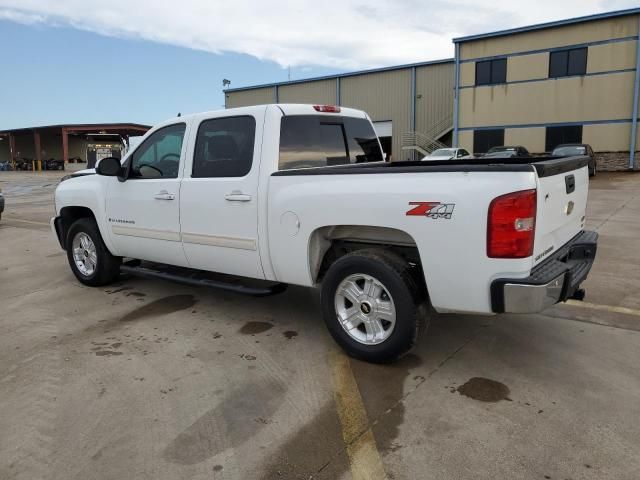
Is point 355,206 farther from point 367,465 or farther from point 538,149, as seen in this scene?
point 538,149

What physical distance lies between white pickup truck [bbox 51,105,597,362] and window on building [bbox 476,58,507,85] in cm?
2724

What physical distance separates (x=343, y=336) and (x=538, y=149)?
93.6 feet

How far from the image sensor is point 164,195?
197 inches

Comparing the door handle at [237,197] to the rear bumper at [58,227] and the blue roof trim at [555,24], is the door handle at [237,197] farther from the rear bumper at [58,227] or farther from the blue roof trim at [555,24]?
the blue roof trim at [555,24]

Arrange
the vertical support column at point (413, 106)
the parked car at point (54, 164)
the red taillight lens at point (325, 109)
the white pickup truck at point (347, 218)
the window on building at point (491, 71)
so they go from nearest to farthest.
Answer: the white pickup truck at point (347, 218)
the red taillight lens at point (325, 109)
the window on building at point (491, 71)
the vertical support column at point (413, 106)
the parked car at point (54, 164)

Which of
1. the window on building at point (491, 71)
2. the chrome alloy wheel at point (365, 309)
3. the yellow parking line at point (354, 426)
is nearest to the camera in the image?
the yellow parking line at point (354, 426)

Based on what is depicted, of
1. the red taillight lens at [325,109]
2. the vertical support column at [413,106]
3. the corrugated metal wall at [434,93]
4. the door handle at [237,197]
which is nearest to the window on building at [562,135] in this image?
the corrugated metal wall at [434,93]

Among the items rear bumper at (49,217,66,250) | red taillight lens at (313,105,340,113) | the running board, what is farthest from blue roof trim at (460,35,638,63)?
rear bumper at (49,217,66,250)

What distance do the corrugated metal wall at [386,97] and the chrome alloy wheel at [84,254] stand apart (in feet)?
104

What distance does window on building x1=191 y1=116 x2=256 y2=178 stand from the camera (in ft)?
14.5

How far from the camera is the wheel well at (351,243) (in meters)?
3.78

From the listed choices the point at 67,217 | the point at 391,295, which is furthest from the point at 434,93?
the point at 391,295

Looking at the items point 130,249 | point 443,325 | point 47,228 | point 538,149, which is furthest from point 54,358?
point 538,149

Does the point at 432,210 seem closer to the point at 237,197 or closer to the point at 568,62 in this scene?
the point at 237,197
